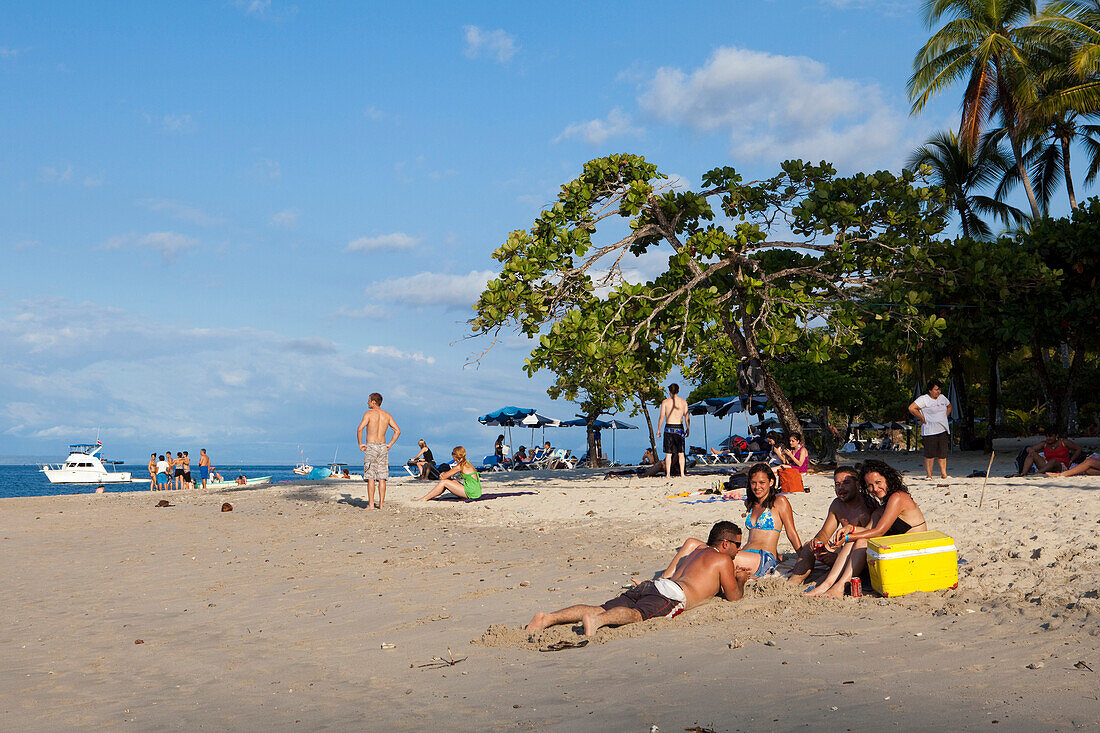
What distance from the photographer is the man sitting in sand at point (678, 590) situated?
18.8ft

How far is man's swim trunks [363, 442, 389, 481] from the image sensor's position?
14391mm

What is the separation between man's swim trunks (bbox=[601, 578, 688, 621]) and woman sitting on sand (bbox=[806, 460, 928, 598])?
3.69 feet

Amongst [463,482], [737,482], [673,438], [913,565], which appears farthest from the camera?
[673,438]

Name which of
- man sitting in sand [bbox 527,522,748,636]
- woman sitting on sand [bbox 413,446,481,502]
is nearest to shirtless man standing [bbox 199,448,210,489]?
woman sitting on sand [bbox 413,446,481,502]

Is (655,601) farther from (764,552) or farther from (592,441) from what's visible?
(592,441)

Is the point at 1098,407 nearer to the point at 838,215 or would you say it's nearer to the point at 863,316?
the point at 863,316

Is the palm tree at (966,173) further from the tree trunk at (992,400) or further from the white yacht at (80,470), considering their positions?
the white yacht at (80,470)

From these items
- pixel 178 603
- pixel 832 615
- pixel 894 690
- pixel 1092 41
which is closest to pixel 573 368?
pixel 178 603

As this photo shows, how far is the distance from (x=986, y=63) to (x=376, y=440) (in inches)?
923

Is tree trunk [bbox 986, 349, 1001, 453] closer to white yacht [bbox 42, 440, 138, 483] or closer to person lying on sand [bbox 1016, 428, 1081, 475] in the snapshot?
person lying on sand [bbox 1016, 428, 1081, 475]

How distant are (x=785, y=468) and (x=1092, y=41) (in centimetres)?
2161

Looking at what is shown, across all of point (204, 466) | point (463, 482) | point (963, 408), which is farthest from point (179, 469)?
point (963, 408)

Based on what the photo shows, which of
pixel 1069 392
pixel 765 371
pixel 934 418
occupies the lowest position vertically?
pixel 934 418

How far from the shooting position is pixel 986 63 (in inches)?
1056
